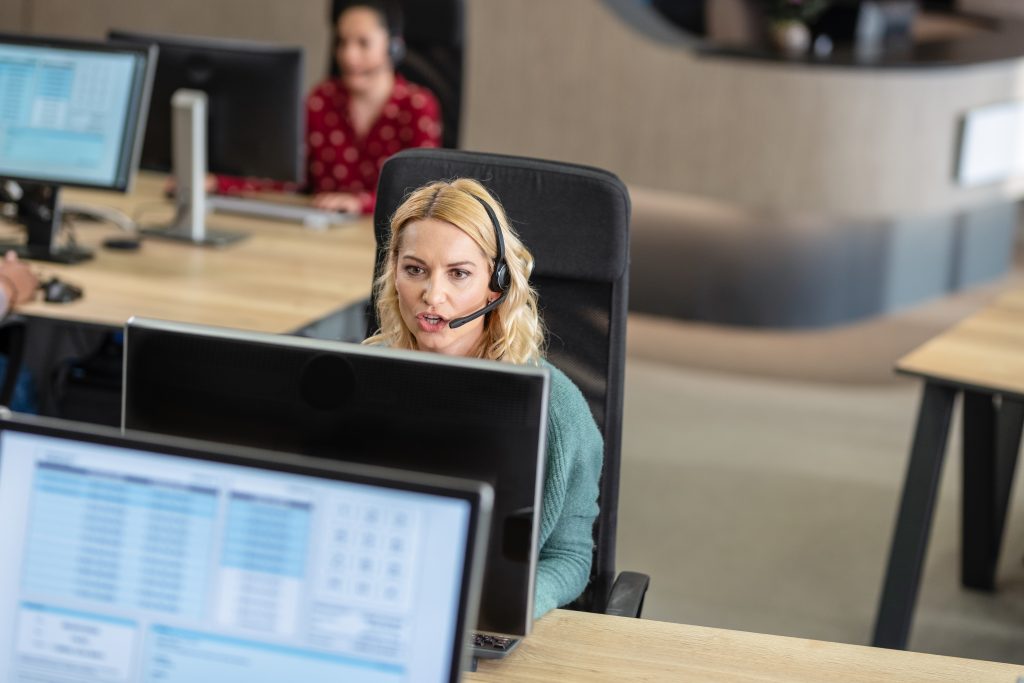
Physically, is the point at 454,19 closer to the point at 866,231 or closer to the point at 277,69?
the point at 277,69

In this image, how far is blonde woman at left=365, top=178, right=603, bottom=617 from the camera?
1.60 m

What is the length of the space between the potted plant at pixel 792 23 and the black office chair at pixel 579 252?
3866 millimetres

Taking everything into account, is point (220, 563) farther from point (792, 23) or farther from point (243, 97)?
point (792, 23)

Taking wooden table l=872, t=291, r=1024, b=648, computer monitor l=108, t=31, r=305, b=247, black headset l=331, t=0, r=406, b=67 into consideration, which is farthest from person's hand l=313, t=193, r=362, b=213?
wooden table l=872, t=291, r=1024, b=648

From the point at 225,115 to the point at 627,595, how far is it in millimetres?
1925

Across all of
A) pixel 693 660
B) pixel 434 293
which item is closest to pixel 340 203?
pixel 434 293

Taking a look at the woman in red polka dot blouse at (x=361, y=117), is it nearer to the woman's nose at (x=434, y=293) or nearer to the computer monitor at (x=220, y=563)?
the woman's nose at (x=434, y=293)

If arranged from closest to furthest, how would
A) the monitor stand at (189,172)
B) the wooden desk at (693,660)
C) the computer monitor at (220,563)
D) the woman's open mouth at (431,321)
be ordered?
the computer monitor at (220,563), the wooden desk at (693,660), the woman's open mouth at (431,321), the monitor stand at (189,172)

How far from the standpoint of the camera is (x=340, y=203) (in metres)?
3.49

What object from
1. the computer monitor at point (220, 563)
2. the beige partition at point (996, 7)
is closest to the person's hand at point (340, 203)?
the computer monitor at point (220, 563)

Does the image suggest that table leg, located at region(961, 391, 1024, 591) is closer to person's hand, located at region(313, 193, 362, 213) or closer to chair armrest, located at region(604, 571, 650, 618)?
chair armrest, located at region(604, 571, 650, 618)

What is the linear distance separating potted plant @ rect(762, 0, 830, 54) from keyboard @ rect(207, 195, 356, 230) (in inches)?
110

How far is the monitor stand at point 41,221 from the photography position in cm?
293

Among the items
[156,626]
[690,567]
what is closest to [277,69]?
[690,567]
